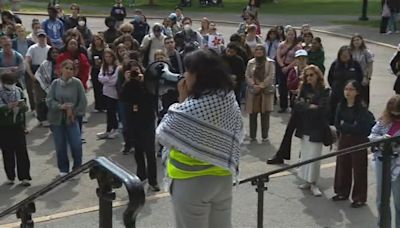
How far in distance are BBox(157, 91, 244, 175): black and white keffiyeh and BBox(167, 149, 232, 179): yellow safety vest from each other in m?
0.05

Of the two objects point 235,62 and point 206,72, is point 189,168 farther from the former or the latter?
point 235,62

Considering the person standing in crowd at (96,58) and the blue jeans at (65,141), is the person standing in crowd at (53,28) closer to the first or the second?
the person standing in crowd at (96,58)

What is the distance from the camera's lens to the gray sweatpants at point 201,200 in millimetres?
4582

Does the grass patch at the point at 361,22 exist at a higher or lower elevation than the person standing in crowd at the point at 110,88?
lower

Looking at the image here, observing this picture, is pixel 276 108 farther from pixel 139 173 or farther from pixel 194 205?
pixel 194 205

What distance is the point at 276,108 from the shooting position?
47.2 feet

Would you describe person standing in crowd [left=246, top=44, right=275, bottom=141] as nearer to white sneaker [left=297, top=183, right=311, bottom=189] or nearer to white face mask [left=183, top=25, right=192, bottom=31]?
white sneaker [left=297, top=183, right=311, bottom=189]

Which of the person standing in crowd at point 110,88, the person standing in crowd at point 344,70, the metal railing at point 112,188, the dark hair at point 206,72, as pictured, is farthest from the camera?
the person standing in crowd at point 110,88

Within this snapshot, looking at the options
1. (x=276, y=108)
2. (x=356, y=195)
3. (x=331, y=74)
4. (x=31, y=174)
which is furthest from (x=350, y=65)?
(x=31, y=174)

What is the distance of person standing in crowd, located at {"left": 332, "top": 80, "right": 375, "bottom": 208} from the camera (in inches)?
333

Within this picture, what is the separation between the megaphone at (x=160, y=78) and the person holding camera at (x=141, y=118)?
0.76 meters

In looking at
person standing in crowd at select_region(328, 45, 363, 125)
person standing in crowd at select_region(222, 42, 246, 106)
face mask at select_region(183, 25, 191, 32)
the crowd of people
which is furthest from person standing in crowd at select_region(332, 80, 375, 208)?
face mask at select_region(183, 25, 191, 32)

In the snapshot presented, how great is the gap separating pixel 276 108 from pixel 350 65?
2.84 m

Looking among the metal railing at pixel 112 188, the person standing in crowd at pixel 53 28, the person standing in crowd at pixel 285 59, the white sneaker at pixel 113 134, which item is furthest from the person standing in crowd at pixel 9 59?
the metal railing at pixel 112 188
